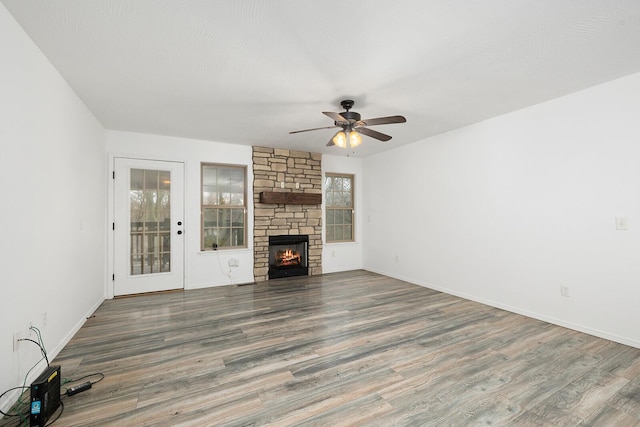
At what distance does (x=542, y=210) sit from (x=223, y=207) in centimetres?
469

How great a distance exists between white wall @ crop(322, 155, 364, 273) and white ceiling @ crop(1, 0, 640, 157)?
248 cm

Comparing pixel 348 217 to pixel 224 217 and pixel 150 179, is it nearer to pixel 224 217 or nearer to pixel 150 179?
pixel 224 217

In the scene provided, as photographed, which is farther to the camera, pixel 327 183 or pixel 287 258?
pixel 327 183

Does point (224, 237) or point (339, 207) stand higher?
point (339, 207)

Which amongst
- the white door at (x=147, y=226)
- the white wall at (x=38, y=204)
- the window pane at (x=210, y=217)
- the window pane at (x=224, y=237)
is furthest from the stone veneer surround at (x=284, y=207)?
the white wall at (x=38, y=204)

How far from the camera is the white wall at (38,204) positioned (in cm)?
182

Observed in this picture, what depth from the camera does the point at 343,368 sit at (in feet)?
7.48

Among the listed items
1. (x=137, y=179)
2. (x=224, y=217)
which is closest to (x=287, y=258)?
(x=224, y=217)

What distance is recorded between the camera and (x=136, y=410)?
180 centimetres

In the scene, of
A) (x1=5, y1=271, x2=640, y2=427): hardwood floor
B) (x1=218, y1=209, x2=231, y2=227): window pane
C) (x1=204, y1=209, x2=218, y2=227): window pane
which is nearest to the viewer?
(x1=5, y1=271, x2=640, y2=427): hardwood floor

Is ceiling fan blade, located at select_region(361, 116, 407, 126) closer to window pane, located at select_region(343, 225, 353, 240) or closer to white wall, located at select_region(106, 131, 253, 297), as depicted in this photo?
white wall, located at select_region(106, 131, 253, 297)

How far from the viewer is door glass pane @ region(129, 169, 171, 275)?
14.5 ft

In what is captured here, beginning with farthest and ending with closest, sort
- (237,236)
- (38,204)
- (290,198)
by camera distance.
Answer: (290,198), (237,236), (38,204)

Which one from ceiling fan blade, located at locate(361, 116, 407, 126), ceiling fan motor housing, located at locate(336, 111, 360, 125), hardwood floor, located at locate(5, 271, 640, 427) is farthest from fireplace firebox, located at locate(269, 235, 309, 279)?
ceiling fan blade, located at locate(361, 116, 407, 126)
